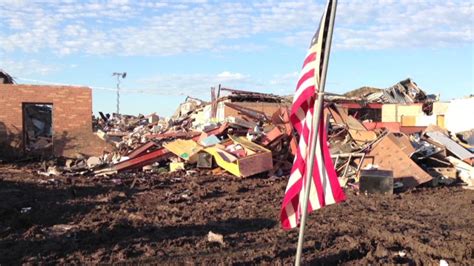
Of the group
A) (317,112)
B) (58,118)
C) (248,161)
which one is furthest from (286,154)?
(317,112)

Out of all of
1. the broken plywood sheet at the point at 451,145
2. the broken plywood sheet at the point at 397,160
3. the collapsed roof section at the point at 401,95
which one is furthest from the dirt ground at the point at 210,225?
the collapsed roof section at the point at 401,95

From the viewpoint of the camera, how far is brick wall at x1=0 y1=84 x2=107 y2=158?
2108 cm

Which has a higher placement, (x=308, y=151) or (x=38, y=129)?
(x=308, y=151)

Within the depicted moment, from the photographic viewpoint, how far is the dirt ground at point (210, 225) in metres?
6.48

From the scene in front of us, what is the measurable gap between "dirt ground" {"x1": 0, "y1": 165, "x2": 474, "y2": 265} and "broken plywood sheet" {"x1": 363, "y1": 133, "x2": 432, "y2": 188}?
0.48m

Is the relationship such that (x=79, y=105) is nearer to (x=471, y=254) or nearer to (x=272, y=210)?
(x=272, y=210)

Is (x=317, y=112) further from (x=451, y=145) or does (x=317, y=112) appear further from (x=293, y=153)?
(x=451, y=145)

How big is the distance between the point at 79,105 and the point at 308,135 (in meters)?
19.3

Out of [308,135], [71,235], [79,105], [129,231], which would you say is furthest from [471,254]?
[79,105]

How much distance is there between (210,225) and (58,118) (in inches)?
579

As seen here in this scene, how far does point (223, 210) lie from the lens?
10.4 m

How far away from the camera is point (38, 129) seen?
26344mm

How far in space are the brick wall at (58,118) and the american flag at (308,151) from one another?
59.8 ft

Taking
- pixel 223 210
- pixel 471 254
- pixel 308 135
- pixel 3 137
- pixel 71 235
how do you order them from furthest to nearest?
pixel 3 137 < pixel 223 210 < pixel 71 235 < pixel 471 254 < pixel 308 135
